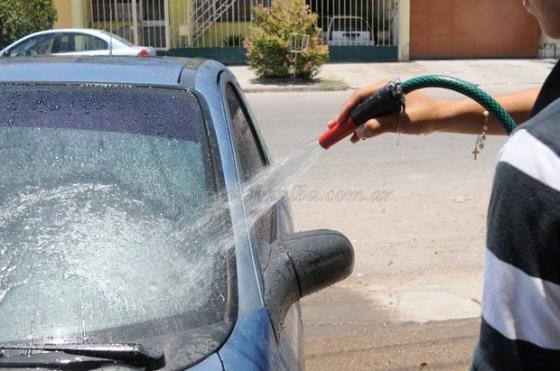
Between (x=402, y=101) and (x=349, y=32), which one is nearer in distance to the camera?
(x=402, y=101)

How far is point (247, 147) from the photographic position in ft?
10.5

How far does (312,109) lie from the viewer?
14.6 meters

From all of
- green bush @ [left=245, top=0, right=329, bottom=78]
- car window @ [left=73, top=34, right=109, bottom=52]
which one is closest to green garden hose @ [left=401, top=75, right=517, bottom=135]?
car window @ [left=73, top=34, right=109, bottom=52]

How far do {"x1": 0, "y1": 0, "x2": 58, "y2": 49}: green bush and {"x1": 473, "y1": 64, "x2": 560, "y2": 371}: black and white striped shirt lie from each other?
21.7 meters

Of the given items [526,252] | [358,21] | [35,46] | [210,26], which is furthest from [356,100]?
[358,21]

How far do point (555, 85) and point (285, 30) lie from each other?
17605mm

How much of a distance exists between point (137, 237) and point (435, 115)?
0.90 m

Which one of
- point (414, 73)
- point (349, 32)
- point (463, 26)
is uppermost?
point (463, 26)

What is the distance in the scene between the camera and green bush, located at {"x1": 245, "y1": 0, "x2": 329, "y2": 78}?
1878cm

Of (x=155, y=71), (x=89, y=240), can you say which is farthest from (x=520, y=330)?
(x=155, y=71)

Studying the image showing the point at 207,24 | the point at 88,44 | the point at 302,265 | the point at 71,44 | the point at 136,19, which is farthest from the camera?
the point at 207,24

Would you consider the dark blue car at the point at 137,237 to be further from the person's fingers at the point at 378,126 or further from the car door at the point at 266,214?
the person's fingers at the point at 378,126

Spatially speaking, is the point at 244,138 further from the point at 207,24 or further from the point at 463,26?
the point at 463,26

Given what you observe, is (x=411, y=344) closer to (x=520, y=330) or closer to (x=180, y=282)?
(x=180, y=282)
